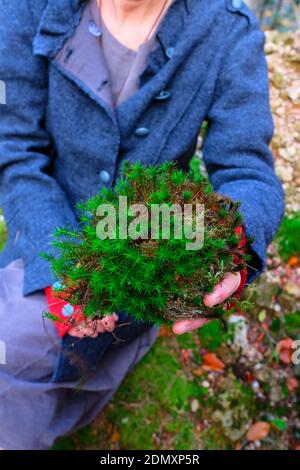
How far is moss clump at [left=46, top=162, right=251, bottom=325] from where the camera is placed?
40.7 inches

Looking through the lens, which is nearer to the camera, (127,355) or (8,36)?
(8,36)

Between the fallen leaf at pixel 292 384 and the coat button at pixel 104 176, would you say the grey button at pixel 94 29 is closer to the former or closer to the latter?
the coat button at pixel 104 176

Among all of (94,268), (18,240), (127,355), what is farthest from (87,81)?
(127,355)

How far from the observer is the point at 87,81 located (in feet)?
5.29

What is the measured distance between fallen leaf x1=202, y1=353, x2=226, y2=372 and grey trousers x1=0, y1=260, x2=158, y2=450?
0.68 metres

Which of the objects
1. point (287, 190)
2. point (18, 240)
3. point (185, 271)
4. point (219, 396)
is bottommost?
point (219, 396)

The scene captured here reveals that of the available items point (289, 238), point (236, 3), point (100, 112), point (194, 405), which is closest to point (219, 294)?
point (100, 112)

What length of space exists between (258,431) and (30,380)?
1.18m

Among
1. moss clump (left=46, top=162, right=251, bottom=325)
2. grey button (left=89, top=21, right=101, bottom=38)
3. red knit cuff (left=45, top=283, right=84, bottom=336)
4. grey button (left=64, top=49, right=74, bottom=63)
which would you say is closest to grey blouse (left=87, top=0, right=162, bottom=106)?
grey button (left=89, top=21, right=101, bottom=38)

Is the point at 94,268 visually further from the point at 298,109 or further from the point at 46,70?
the point at 298,109

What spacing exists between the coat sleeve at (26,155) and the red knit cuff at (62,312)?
0.48 ft

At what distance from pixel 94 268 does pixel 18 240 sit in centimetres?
83

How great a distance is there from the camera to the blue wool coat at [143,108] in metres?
1.60

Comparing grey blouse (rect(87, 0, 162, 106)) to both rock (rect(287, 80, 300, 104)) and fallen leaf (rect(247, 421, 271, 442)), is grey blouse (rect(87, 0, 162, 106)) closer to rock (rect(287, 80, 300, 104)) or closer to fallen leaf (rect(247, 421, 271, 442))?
rock (rect(287, 80, 300, 104))
